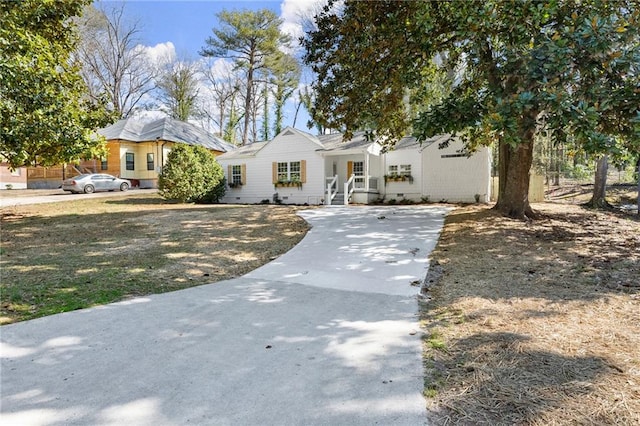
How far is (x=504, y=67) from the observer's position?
20.2ft

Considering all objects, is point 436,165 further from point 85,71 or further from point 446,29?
point 85,71

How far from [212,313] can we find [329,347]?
147 centimetres

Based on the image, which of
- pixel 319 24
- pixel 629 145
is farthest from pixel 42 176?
pixel 629 145

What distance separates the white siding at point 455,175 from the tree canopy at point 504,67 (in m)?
5.54

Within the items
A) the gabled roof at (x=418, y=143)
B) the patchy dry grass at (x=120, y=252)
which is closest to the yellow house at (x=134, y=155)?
the patchy dry grass at (x=120, y=252)

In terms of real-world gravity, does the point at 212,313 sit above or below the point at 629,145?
below

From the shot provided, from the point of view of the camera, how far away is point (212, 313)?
3.78 m

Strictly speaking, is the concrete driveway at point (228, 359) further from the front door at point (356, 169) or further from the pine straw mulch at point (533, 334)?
the front door at point (356, 169)

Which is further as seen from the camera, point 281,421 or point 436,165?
point 436,165

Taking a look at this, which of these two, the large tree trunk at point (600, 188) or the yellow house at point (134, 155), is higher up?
the yellow house at point (134, 155)

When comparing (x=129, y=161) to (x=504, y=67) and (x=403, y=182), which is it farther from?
(x=504, y=67)

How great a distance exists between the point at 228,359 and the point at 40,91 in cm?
907

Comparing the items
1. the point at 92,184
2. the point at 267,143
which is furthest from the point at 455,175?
the point at 92,184

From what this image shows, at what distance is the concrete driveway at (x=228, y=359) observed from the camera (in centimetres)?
211
